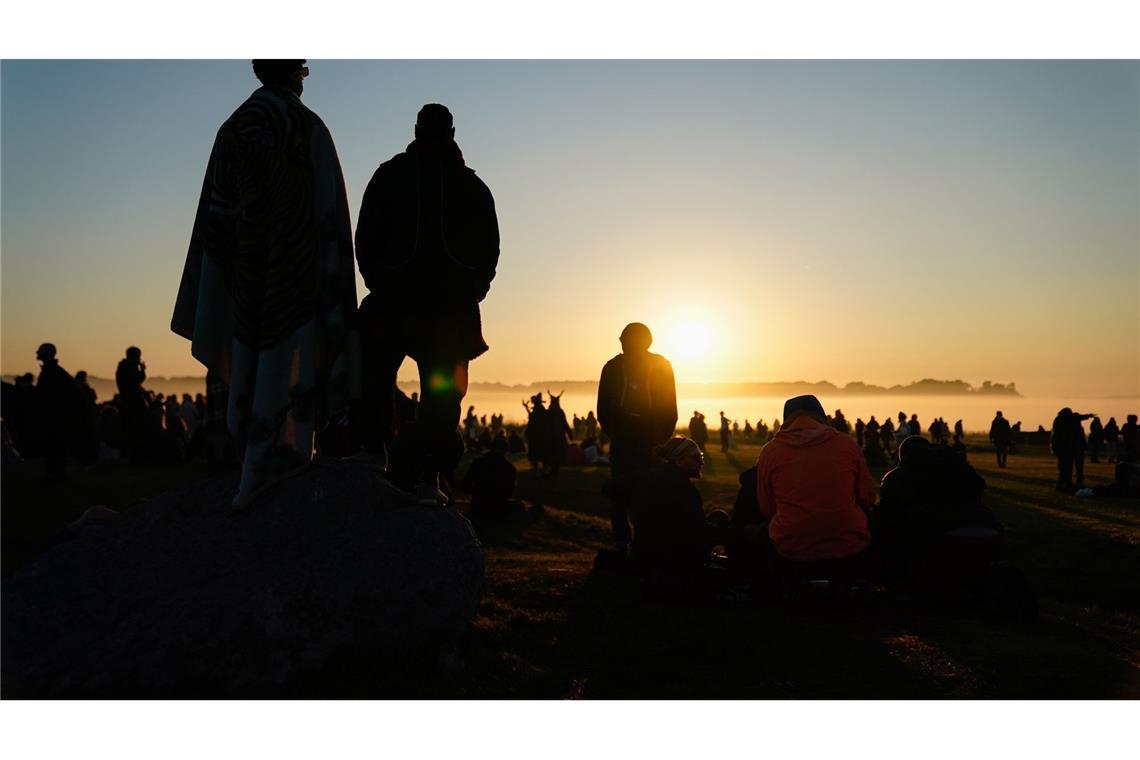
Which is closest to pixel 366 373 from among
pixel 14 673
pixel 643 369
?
pixel 14 673

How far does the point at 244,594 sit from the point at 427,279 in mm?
2107

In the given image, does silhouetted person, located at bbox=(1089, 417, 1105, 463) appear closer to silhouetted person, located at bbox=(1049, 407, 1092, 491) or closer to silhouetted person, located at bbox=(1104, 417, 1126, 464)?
silhouetted person, located at bbox=(1104, 417, 1126, 464)

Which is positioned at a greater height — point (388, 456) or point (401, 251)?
point (401, 251)


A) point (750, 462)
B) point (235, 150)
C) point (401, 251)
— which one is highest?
point (235, 150)

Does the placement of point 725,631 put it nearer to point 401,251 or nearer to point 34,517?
point 401,251

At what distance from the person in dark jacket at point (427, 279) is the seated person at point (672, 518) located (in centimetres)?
228

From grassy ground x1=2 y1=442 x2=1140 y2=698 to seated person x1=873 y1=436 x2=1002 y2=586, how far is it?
1.06 ft

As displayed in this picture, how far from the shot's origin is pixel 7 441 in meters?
16.0

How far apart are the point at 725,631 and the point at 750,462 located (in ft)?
90.9

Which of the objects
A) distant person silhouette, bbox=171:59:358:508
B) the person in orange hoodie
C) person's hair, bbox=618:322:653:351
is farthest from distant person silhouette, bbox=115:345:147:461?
the person in orange hoodie

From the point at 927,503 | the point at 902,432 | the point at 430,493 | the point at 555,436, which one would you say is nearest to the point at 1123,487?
the point at 902,432

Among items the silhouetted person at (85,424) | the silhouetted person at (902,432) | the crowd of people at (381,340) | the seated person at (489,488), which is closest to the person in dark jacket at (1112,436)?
the silhouetted person at (902,432)

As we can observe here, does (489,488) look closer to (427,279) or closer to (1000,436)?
(427,279)

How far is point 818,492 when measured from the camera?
655cm
